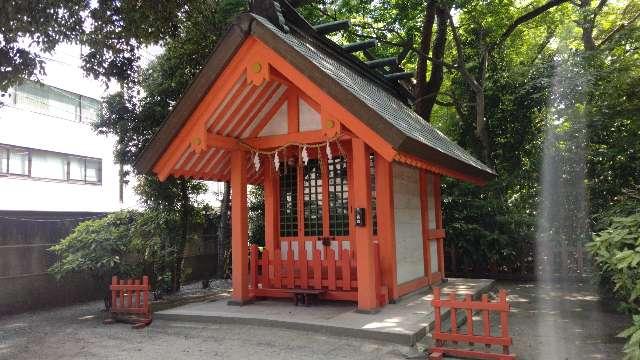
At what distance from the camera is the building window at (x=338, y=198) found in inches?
340

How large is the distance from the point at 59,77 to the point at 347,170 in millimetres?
14573

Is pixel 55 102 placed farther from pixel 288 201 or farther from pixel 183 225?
pixel 288 201

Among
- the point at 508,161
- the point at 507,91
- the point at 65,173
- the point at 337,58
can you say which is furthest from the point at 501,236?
the point at 65,173

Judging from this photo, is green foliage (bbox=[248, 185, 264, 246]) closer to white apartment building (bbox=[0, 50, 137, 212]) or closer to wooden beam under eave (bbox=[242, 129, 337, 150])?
white apartment building (bbox=[0, 50, 137, 212])

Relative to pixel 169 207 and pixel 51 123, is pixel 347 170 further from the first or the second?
pixel 51 123

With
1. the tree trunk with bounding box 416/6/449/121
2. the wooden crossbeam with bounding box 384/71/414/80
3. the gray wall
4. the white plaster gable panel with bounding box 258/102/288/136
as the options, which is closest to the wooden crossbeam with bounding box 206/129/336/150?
the white plaster gable panel with bounding box 258/102/288/136

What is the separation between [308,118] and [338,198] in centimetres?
161

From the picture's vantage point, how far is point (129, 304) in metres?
7.96

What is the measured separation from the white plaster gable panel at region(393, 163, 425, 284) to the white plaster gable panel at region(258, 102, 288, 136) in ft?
7.33

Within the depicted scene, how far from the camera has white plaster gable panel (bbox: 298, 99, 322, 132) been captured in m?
8.22

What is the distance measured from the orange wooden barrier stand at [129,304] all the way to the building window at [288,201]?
2785 millimetres

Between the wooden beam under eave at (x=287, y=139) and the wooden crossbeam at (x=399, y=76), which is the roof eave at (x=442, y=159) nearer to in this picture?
the wooden beam under eave at (x=287, y=139)

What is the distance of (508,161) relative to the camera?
1454cm

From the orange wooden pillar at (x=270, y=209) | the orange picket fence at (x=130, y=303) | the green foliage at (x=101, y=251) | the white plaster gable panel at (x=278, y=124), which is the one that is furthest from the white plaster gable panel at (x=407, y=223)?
the green foliage at (x=101, y=251)
